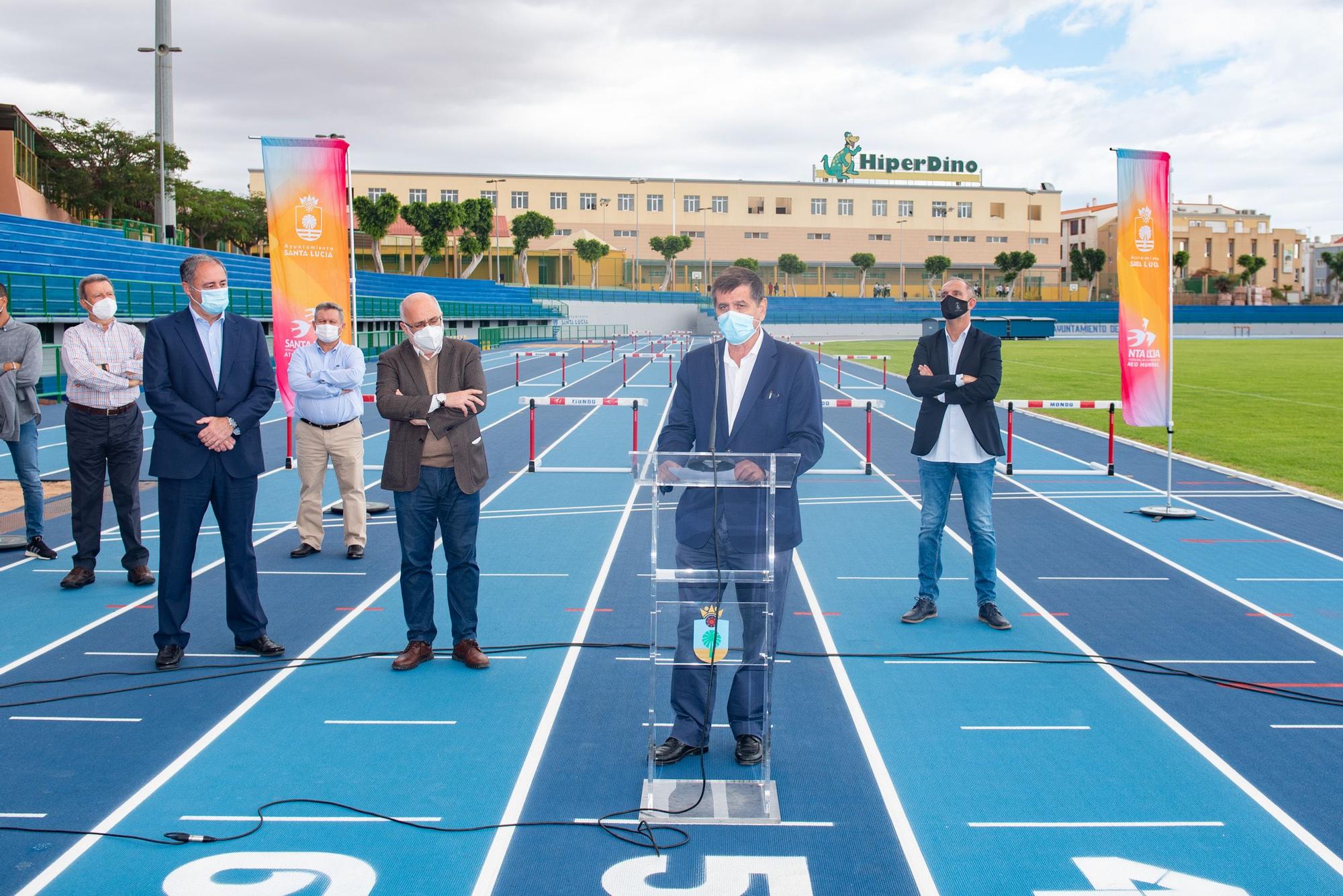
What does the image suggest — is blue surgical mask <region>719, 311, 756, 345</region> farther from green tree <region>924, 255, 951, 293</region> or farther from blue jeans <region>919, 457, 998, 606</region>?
green tree <region>924, 255, 951, 293</region>

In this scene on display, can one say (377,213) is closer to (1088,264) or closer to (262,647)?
(1088,264)

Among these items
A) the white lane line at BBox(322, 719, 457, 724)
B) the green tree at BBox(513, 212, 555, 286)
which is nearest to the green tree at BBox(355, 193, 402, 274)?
the green tree at BBox(513, 212, 555, 286)

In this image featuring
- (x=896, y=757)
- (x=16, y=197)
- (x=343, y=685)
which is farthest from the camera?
(x=16, y=197)

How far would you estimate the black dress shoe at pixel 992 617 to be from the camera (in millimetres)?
6902

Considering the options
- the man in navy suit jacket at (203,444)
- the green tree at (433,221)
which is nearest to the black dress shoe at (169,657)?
the man in navy suit jacket at (203,444)

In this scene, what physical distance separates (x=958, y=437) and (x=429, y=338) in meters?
3.25

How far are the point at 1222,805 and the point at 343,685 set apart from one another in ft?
13.2

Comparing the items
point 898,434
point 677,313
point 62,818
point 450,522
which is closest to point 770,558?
point 450,522

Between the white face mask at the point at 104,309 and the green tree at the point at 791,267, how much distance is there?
96.4 meters

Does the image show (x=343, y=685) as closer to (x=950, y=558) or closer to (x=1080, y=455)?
(x=950, y=558)

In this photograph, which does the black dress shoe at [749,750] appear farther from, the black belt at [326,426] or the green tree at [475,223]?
the green tree at [475,223]

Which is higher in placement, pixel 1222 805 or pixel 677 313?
pixel 677 313

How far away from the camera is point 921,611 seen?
711 cm

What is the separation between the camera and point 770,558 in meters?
4.41
